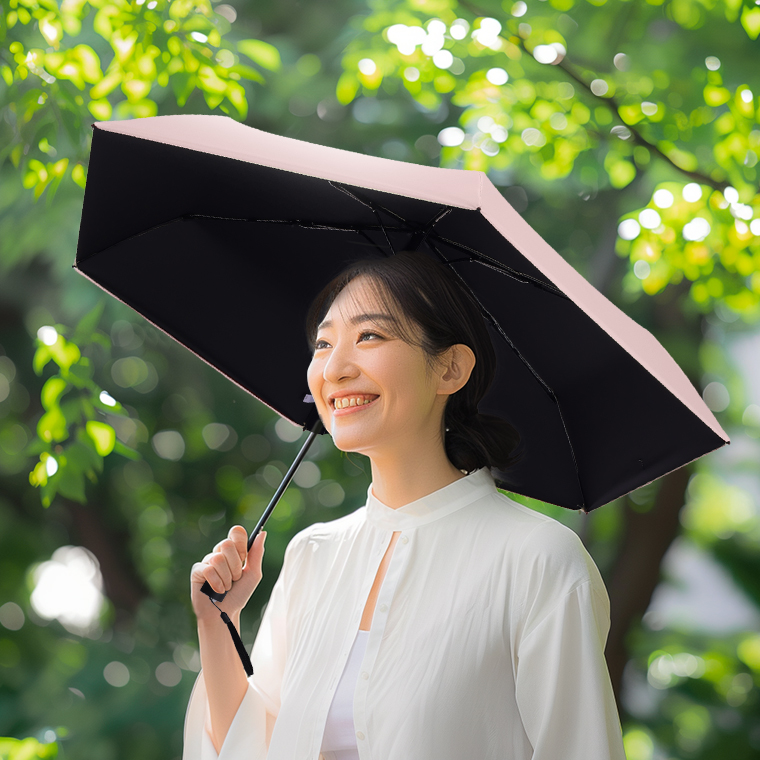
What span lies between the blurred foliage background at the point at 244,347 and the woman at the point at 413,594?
1.87ft

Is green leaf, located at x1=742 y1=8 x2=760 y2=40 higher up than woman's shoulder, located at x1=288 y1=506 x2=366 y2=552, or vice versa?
green leaf, located at x1=742 y1=8 x2=760 y2=40

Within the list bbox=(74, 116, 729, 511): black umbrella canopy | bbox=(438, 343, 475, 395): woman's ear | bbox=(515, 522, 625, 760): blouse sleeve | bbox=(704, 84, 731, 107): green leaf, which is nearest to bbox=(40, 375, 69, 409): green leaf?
bbox=(74, 116, 729, 511): black umbrella canopy

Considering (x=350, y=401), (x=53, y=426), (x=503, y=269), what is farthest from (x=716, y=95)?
(x=53, y=426)

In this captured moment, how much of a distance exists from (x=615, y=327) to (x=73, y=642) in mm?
4365

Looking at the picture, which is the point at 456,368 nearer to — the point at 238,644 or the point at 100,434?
the point at 238,644

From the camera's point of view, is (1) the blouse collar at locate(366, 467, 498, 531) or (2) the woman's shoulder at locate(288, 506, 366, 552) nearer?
(1) the blouse collar at locate(366, 467, 498, 531)

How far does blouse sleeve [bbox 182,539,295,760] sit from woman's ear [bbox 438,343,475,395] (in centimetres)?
60

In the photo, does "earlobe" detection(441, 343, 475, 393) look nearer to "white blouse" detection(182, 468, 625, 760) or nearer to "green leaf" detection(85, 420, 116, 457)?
"white blouse" detection(182, 468, 625, 760)

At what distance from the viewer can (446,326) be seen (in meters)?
1.86

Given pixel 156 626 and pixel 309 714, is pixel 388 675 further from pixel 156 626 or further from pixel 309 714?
pixel 156 626

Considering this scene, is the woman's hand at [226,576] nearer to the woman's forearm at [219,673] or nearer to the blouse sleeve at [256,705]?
the woman's forearm at [219,673]

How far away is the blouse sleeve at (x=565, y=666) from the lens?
153 cm

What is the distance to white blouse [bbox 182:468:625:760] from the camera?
Result: 1.55 m

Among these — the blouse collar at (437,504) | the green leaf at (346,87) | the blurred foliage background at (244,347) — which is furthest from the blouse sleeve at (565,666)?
the green leaf at (346,87)
